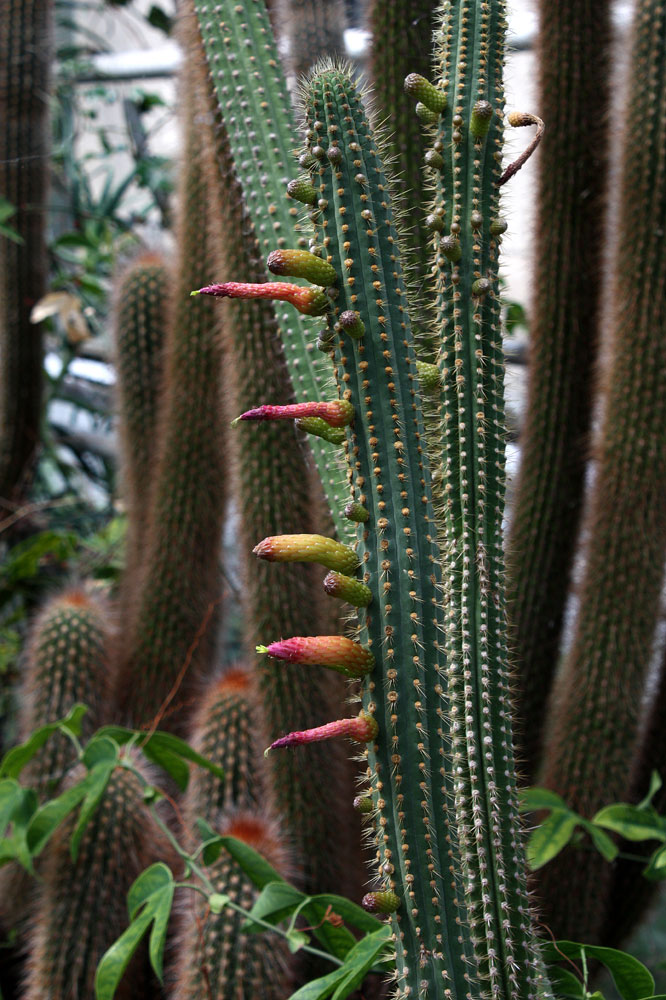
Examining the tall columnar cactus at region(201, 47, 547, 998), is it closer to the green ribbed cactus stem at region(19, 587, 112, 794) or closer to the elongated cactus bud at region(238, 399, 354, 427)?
the elongated cactus bud at region(238, 399, 354, 427)

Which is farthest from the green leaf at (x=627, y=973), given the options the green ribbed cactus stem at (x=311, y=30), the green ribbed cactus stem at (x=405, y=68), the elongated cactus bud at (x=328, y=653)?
the green ribbed cactus stem at (x=311, y=30)

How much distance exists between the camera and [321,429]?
64cm

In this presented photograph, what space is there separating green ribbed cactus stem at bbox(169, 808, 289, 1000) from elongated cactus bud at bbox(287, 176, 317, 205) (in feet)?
2.27

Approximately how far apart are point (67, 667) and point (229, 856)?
0.49 m

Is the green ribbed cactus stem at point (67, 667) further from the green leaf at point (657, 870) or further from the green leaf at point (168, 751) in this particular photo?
the green leaf at point (657, 870)

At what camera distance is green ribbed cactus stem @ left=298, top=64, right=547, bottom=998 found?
0.61 metres

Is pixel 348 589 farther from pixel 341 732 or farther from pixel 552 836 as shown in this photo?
pixel 552 836

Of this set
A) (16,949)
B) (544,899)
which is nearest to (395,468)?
(544,899)

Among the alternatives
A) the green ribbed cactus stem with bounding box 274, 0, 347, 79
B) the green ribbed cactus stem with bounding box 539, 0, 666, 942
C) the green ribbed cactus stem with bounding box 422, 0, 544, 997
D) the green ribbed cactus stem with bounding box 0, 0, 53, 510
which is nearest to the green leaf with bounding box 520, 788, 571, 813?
the green ribbed cactus stem with bounding box 539, 0, 666, 942

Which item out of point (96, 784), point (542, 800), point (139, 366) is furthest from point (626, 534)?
point (139, 366)

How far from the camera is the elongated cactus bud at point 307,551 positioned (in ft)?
1.91

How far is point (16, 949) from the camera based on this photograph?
1558 mm

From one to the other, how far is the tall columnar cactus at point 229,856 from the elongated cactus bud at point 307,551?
1.77ft

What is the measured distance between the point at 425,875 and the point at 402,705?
107 millimetres
